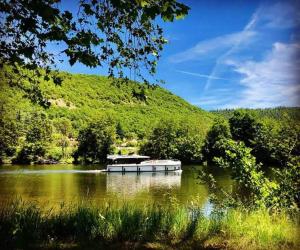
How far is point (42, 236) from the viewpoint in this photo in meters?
8.03

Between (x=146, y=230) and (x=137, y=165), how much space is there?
66940 millimetres

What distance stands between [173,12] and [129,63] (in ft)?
9.88

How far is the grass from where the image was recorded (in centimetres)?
764

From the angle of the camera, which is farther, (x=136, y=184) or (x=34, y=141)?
(x=34, y=141)

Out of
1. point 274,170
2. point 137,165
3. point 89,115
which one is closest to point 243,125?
point 137,165

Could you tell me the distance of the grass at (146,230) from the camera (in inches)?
301

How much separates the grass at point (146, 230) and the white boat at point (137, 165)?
6369 cm

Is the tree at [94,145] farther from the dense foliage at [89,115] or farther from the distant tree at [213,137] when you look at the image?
the distant tree at [213,137]

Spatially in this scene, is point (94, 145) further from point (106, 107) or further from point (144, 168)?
point (106, 107)

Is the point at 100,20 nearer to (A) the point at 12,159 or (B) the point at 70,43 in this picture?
(B) the point at 70,43

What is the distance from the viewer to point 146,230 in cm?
838

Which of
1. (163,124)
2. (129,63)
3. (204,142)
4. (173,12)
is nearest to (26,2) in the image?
(173,12)

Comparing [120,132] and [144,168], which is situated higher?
[120,132]

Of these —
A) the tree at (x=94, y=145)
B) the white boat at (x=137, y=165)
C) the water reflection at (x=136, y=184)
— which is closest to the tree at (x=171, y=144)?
the tree at (x=94, y=145)
